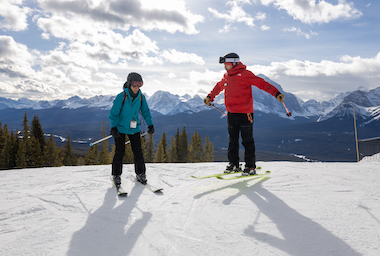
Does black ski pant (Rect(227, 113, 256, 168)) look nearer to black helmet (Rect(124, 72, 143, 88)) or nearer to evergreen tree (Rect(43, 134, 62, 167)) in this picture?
black helmet (Rect(124, 72, 143, 88))

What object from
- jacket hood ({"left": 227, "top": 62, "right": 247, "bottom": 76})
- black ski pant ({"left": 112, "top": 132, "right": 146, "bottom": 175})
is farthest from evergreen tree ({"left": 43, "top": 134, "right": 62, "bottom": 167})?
jacket hood ({"left": 227, "top": 62, "right": 247, "bottom": 76})

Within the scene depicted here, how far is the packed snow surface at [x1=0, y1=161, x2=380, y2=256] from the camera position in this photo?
2188 millimetres

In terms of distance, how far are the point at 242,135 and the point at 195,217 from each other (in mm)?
2794

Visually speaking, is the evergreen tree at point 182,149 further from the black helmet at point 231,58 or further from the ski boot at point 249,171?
the black helmet at point 231,58

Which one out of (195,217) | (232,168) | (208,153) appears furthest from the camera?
(208,153)

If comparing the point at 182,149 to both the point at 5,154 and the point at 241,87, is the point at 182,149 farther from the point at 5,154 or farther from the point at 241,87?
the point at 241,87

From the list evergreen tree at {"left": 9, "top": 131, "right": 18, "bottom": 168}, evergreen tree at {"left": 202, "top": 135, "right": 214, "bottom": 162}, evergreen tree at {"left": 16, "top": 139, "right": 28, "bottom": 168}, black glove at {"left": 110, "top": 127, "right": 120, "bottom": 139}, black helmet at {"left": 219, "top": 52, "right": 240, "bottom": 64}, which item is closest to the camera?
black glove at {"left": 110, "top": 127, "right": 120, "bottom": 139}

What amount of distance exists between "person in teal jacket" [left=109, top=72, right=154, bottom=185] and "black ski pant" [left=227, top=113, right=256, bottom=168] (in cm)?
206

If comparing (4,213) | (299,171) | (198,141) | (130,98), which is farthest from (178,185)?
(198,141)

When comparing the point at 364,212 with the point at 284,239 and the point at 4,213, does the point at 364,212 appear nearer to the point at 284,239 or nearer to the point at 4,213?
the point at 284,239

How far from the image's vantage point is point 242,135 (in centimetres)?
525

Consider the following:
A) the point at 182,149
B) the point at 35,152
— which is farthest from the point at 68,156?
the point at 182,149

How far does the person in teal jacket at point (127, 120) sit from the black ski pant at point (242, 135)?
81.0 inches

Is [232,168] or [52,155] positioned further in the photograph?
[52,155]
